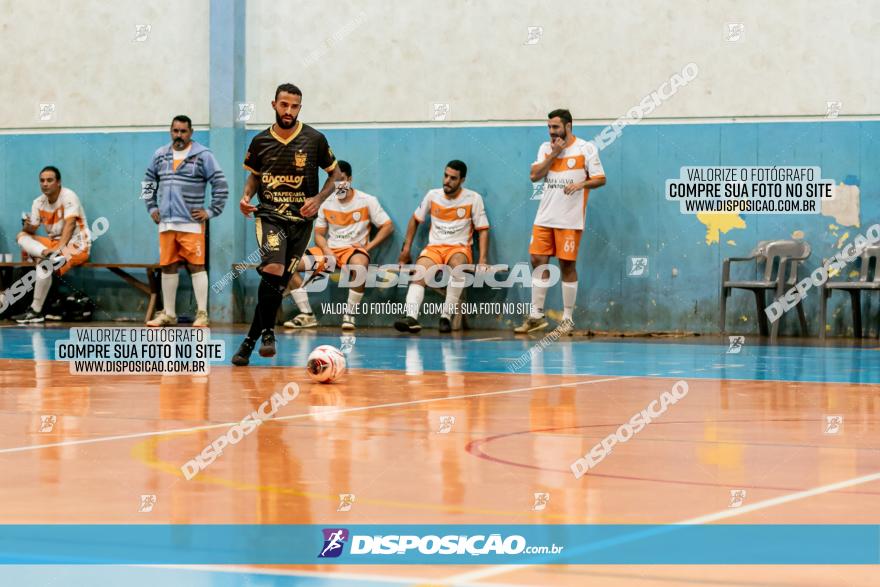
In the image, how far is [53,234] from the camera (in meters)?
16.8

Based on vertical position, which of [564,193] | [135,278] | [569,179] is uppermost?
[569,179]

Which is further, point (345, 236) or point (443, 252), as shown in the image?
point (345, 236)

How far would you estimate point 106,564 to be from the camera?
2826 mm

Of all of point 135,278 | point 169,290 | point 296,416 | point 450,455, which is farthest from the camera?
point 135,278

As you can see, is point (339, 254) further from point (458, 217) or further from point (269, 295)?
point (269, 295)

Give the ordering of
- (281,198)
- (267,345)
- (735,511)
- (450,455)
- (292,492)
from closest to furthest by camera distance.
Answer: (735,511), (292,492), (450,455), (281,198), (267,345)

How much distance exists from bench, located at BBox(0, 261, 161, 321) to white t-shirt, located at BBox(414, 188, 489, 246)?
3720 mm

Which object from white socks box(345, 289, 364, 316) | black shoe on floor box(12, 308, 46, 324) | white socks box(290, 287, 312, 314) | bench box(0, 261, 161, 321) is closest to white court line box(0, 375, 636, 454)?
white socks box(345, 289, 364, 316)

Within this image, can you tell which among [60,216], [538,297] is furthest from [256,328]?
[60,216]

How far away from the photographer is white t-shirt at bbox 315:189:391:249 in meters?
15.5

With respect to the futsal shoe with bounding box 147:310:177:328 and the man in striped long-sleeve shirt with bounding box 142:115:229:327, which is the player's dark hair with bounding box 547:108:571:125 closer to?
the man in striped long-sleeve shirt with bounding box 142:115:229:327

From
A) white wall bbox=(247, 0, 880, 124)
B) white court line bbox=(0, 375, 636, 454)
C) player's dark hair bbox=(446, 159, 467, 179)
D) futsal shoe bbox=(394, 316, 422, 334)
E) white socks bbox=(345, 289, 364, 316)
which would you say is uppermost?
white wall bbox=(247, 0, 880, 124)

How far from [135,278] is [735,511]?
14122mm

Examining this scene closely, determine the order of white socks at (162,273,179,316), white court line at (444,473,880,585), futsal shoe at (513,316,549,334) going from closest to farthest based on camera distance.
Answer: white court line at (444,473,880,585) < futsal shoe at (513,316,549,334) < white socks at (162,273,179,316)
